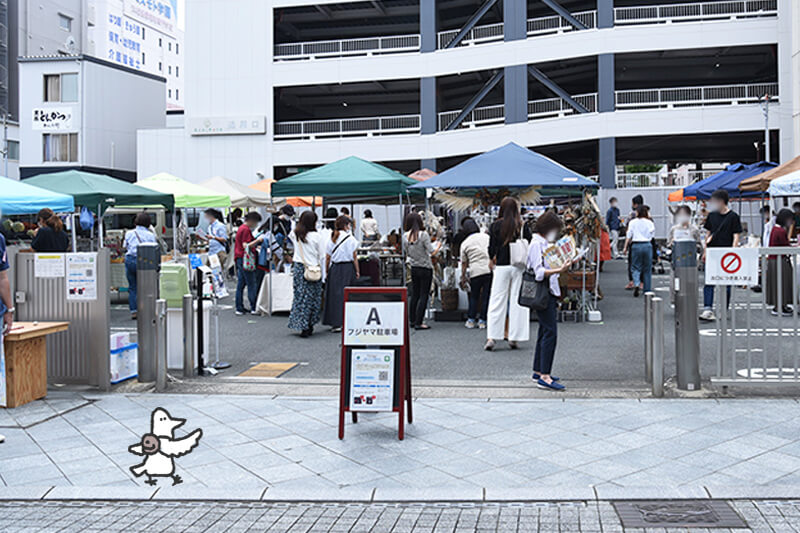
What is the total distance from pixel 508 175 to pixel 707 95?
24026 millimetres

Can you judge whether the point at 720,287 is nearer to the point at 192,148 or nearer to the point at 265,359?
the point at 265,359

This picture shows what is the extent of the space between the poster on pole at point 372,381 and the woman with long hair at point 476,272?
5.19m

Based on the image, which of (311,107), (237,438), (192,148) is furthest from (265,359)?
(311,107)

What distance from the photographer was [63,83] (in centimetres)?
4116

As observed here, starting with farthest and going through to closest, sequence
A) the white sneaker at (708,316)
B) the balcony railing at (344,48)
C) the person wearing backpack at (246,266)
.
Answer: the balcony railing at (344,48)
the person wearing backpack at (246,266)
the white sneaker at (708,316)

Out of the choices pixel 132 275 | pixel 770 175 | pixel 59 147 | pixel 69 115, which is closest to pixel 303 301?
pixel 132 275

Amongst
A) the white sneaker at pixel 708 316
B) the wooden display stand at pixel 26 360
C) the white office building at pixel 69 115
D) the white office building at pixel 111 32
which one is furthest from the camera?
the white office building at pixel 111 32

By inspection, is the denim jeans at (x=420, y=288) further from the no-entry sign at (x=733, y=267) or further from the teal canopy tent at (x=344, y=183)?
the no-entry sign at (x=733, y=267)

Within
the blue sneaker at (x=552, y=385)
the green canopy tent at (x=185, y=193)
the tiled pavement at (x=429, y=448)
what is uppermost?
the green canopy tent at (x=185, y=193)

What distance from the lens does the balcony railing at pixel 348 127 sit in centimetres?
3675

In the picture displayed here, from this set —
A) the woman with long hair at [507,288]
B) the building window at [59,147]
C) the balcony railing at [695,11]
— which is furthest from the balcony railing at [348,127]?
the woman with long hair at [507,288]

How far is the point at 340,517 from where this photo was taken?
4512 mm

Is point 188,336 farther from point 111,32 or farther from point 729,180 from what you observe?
point 111,32

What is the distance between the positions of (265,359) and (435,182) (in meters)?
4.46
